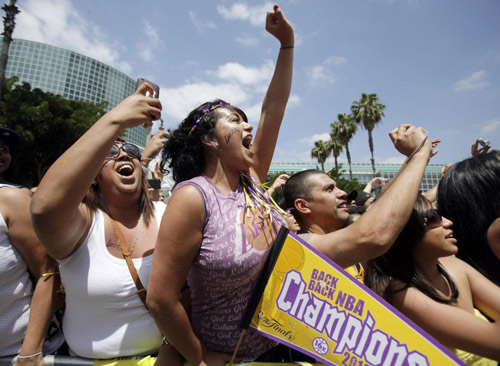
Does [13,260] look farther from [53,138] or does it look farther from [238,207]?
[53,138]

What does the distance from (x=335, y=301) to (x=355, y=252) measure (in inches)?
10.5

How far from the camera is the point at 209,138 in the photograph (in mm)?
1705

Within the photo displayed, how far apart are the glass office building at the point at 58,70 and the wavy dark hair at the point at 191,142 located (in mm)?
83633

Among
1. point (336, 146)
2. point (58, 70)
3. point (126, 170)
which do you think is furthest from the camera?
point (58, 70)

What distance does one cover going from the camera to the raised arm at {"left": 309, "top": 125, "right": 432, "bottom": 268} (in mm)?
1239

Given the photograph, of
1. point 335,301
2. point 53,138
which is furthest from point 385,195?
point 53,138

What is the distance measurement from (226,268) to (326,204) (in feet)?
4.62

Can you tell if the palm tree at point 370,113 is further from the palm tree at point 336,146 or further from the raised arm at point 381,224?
the raised arm at point 381,224

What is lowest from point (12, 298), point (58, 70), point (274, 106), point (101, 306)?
point (12, 298)

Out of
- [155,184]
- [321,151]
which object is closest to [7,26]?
[155,184]

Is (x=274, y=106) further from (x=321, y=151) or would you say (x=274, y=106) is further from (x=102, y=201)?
(x=321, y=151)

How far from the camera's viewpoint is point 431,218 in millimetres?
1732

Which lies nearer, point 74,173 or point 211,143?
point 74,173

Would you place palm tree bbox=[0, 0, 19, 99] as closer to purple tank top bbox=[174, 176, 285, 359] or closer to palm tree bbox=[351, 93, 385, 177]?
purple tank top bbox=[174, 176, 285, 359]
